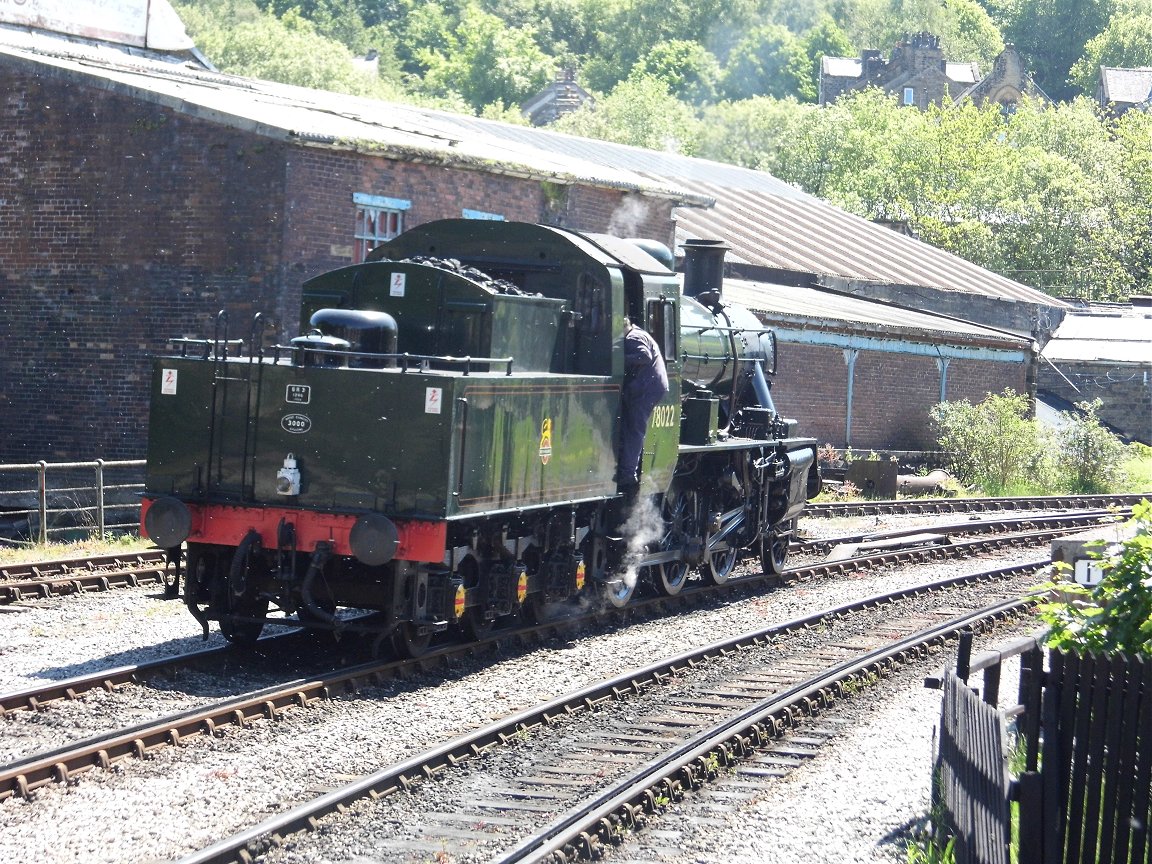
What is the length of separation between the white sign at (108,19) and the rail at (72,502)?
1135 centimetres

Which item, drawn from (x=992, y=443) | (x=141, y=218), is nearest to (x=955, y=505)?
(x=992, y=443)

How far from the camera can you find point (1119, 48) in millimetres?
117938

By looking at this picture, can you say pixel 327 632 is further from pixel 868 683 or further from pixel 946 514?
pixel 946 514

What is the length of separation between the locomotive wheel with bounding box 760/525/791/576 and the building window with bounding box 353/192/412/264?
22.8ft

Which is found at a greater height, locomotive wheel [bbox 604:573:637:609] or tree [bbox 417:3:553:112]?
tree [bbox 417:3:553:112]

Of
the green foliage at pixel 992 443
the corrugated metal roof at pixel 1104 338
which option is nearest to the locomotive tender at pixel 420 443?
the green foliage at pixel 992 443

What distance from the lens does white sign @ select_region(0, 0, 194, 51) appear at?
28005mm

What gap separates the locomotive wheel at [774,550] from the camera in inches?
659

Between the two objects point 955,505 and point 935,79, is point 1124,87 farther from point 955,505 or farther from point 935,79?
point 955,505

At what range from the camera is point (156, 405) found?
443 inches

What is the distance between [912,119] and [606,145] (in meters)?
38.9

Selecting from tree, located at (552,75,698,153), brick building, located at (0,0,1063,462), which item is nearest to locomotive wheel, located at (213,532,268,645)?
brick building, located at (0,0,1063,462)

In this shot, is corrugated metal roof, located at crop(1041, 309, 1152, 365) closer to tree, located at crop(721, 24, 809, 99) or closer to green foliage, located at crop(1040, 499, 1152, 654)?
green foliage, located at crop(1040, 499, 1152, 654)

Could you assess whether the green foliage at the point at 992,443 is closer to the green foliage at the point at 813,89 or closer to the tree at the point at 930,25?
the green foliage at the point at 813,89
